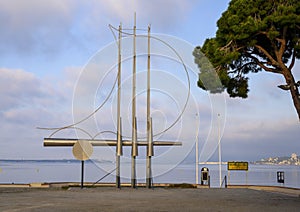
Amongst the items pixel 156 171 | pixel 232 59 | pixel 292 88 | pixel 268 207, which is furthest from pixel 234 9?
pixel 156 171

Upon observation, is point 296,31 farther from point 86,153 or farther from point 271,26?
point 86,153

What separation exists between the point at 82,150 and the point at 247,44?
10.2 m

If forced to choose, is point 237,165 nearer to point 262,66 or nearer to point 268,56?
point 262,66

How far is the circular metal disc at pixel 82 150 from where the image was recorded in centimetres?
2236

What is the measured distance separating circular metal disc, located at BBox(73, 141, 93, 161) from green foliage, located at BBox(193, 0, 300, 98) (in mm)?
7070

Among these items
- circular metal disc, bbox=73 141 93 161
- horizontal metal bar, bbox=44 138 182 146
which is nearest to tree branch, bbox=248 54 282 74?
horizontal metal bar, bbox=44 138 182 146

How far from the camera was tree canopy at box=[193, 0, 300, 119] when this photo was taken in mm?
16156

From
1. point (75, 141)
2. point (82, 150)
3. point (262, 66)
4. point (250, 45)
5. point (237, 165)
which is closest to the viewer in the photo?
point (250, 45)

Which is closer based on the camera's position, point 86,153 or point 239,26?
point 239,26

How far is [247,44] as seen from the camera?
17.2 metres

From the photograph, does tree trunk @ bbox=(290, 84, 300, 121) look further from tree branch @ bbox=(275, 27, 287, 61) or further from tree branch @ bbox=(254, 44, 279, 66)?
tree branch @ bbox=(275, 27, 287, 61)

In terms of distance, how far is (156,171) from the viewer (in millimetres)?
24312

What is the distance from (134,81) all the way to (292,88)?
9.43m

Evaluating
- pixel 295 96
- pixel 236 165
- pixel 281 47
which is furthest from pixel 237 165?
pixel 281 47
